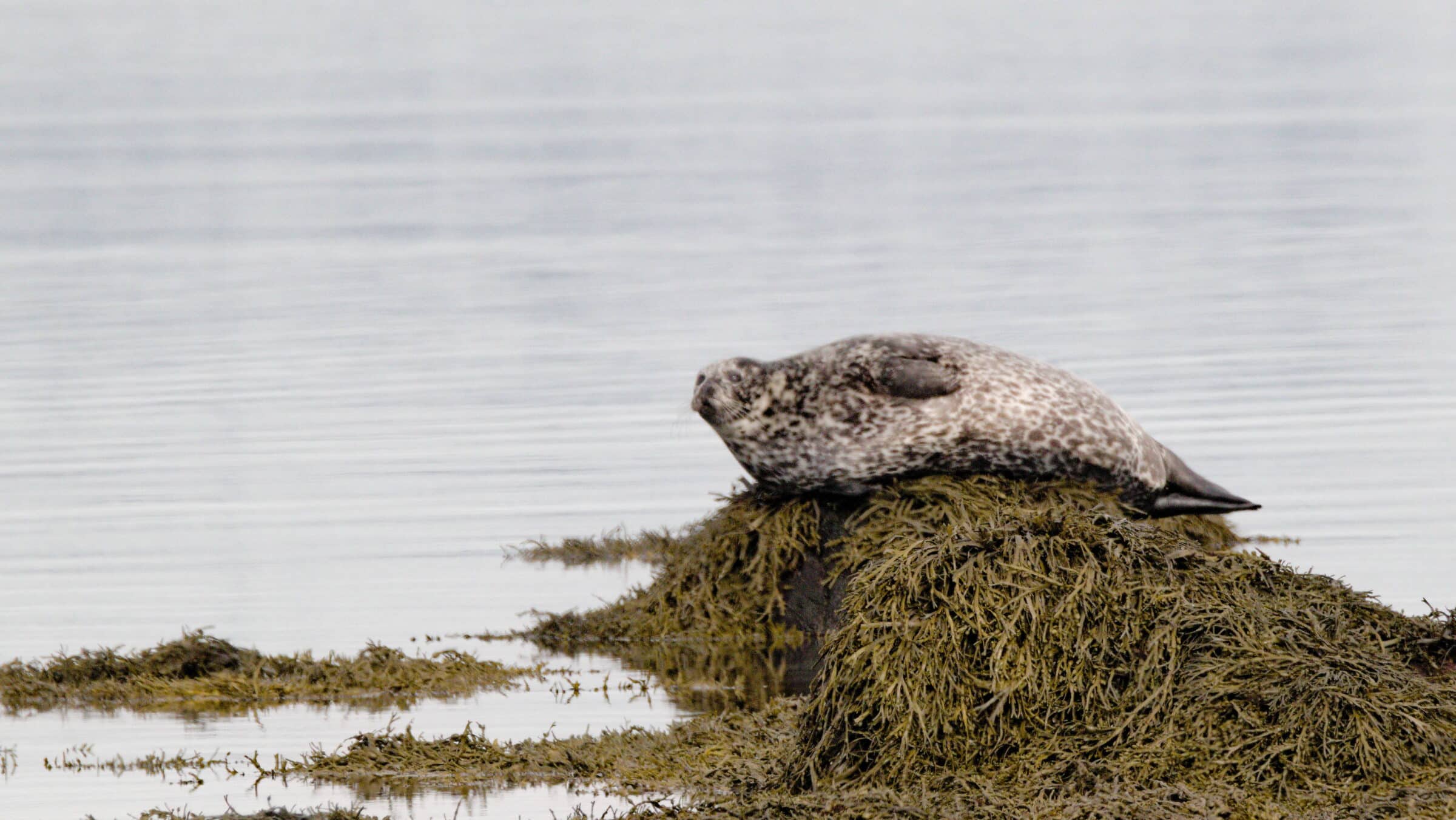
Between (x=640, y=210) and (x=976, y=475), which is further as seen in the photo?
(x=640, y=210)

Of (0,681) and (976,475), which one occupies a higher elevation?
(976,475)

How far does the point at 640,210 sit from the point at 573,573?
23.1 metres

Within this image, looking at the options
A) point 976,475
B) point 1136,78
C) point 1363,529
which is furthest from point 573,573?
point 1136,78

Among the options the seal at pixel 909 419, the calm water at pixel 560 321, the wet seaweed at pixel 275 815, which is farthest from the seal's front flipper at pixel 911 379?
the wet seaweed at pixel 275 815

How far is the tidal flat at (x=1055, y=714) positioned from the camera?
7082 mm

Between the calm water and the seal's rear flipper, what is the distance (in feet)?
2.14

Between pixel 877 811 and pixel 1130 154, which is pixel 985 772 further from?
pixel 1130 154

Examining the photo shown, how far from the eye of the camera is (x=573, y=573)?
12102mm

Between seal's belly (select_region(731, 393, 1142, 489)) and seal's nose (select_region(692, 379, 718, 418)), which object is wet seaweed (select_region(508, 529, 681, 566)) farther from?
seal's belly (select_region(731, 393, 1142, 489))

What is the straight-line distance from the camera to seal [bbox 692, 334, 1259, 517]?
1038 centimetres

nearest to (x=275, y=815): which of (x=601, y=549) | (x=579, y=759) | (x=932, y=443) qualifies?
(x=579, y=759)

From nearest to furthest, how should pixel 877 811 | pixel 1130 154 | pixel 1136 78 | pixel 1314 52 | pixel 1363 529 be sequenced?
pixel 877 811 < pixel 1363 529 < pixel 1130 154 < pixel 1136 78 < pixel 1314 52

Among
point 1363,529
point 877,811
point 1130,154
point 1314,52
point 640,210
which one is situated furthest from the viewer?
point 1314,52

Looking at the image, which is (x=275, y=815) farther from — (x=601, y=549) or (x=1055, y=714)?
(x=601, y=549)
